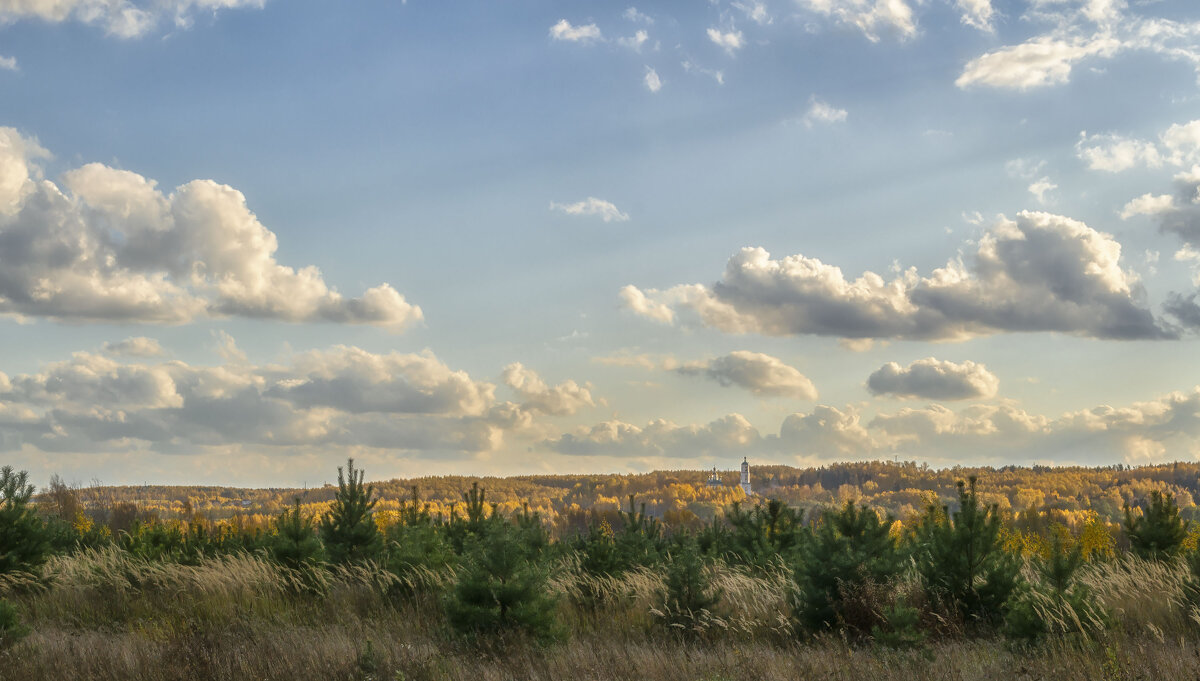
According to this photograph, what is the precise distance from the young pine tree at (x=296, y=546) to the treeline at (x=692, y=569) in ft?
0.10

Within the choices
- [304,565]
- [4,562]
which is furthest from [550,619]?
[4,562]

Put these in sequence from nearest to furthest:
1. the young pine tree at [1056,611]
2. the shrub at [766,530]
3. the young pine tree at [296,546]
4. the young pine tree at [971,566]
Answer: the young pine tree at [1056,611] < the young pine tree at [971,566] < the young pine tree at [296,546] < the shrub at [766,530]

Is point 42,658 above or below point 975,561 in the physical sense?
below

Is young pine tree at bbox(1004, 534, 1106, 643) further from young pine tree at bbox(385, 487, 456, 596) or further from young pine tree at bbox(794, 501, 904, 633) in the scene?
young pine tree at bbox(385, 487, 456, 596)

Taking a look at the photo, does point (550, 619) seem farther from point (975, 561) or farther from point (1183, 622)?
point (1183, 622)

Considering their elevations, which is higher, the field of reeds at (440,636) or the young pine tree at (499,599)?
the young pine tree at (499,599)

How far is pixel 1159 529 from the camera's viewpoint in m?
22.0

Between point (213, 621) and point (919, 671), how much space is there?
1078 centimetres

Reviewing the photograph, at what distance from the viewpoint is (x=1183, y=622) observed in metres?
12.5

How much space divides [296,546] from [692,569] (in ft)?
30.2

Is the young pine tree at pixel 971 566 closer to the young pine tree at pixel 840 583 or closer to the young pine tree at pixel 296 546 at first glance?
the young pine tree at pixel 840 583

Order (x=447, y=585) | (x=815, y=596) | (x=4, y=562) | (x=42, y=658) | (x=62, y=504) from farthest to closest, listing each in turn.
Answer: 1. (x=62, y=504)
2. (x=4, y=562)
3. (x=447, y=585)
4. (x=815, y=596)
5. (x=42, y=658)

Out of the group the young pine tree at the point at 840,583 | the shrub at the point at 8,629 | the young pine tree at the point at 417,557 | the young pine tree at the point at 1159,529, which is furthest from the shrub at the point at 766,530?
the shrub at the point at 8,629

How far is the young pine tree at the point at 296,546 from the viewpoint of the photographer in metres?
17.4
